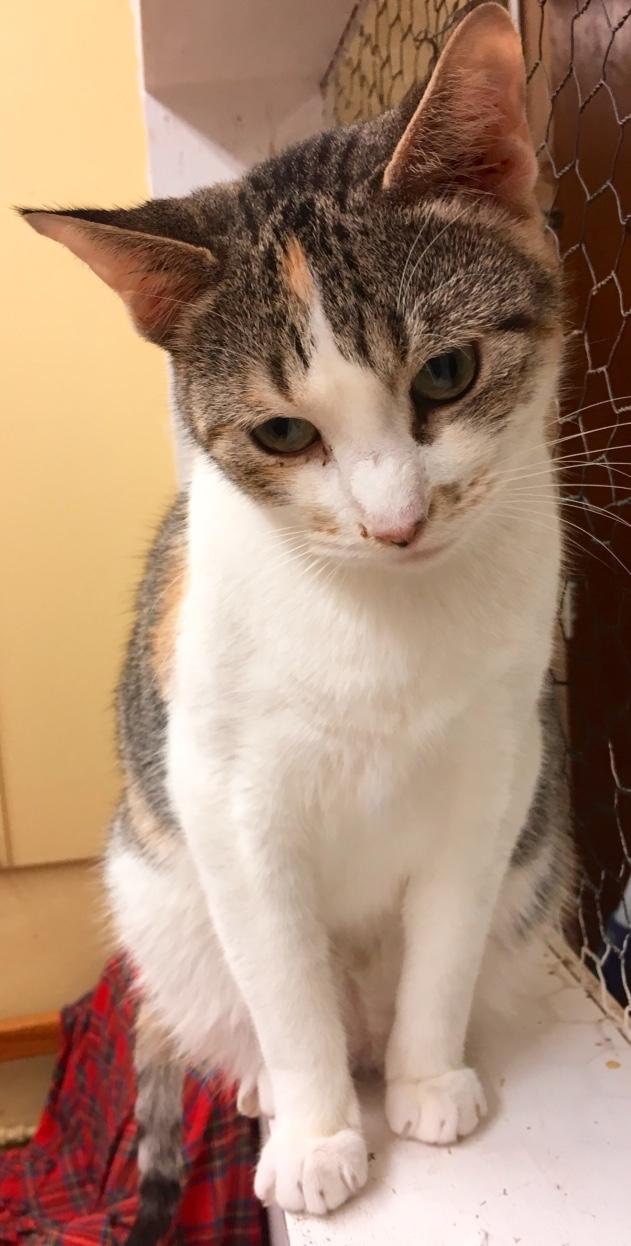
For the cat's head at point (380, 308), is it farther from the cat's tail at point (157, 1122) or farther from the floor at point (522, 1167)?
the cat's tail at point (157, 1122)

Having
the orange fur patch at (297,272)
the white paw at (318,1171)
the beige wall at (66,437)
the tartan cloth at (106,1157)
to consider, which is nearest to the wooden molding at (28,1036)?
the tartan cloth at (106,1157)

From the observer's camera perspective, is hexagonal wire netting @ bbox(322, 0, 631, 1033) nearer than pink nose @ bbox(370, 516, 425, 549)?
No

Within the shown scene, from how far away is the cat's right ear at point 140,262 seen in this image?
1.71ft

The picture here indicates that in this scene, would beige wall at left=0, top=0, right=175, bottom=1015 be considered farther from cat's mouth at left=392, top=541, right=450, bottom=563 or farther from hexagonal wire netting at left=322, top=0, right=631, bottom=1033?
cat's mouth at left=392, top=541, right=450, bottom=563

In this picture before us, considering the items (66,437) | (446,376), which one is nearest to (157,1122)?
(446,376)

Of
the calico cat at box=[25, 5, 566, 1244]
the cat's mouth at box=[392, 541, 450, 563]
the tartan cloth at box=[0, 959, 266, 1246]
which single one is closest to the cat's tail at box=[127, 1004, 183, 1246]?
the tartan cloth at box=[0, 959, 266, 1246]

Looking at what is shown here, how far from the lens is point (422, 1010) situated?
0.72m

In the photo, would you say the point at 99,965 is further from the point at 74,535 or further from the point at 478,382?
the point at 478,382

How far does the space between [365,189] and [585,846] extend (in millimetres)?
797

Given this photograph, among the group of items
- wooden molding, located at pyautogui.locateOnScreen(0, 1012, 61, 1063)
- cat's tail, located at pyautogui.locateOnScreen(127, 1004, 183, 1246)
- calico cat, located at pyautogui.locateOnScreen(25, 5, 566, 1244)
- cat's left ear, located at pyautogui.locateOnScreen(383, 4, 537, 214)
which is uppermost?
cat's left ear, located at pyautogui.locateOnScreen(383, 4, 537, 214)

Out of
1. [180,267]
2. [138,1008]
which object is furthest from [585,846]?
[180,267]

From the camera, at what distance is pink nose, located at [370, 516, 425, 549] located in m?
0.52

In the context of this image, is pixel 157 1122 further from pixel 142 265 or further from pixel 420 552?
pixel 142 265

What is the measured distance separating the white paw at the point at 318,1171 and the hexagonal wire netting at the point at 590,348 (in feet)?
1.02
